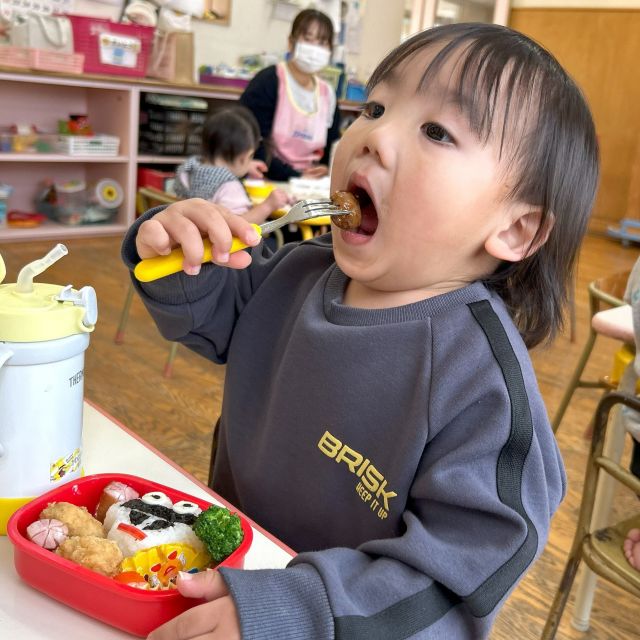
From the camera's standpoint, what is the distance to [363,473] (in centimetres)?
67

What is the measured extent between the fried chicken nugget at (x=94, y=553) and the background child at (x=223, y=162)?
6.76 feet

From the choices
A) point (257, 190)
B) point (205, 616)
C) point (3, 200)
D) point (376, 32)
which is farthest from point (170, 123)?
point (205, 616)

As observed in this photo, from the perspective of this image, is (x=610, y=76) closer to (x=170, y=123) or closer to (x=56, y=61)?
(x=170, y=123)

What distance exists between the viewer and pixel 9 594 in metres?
0.52

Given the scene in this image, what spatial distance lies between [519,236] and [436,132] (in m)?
0.14

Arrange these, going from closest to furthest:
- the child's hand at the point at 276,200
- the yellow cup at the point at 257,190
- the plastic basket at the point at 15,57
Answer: the child's hand at the point at 276,200, the yellow cup at the point at 257,190, the plastic basket at the point at 15,57

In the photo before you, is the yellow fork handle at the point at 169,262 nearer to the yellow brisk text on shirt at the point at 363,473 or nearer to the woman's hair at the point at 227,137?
the yellow brisk text on shirt at the point at 363,473

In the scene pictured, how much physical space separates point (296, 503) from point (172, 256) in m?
0.28

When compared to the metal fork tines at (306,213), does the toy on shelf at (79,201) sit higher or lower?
lower

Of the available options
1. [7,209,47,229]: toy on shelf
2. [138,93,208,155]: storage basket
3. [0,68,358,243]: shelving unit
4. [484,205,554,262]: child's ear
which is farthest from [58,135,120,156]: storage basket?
[484,205,554,262]: child's ear

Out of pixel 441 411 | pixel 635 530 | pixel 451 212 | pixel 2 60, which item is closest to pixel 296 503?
pixel 441 411

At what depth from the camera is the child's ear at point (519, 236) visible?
691mm

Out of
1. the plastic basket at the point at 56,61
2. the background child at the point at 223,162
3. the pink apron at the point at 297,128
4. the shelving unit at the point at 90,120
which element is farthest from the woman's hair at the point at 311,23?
the plastic basket at the point at 56,61

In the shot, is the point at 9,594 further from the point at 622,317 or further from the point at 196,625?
the point at 622,317
